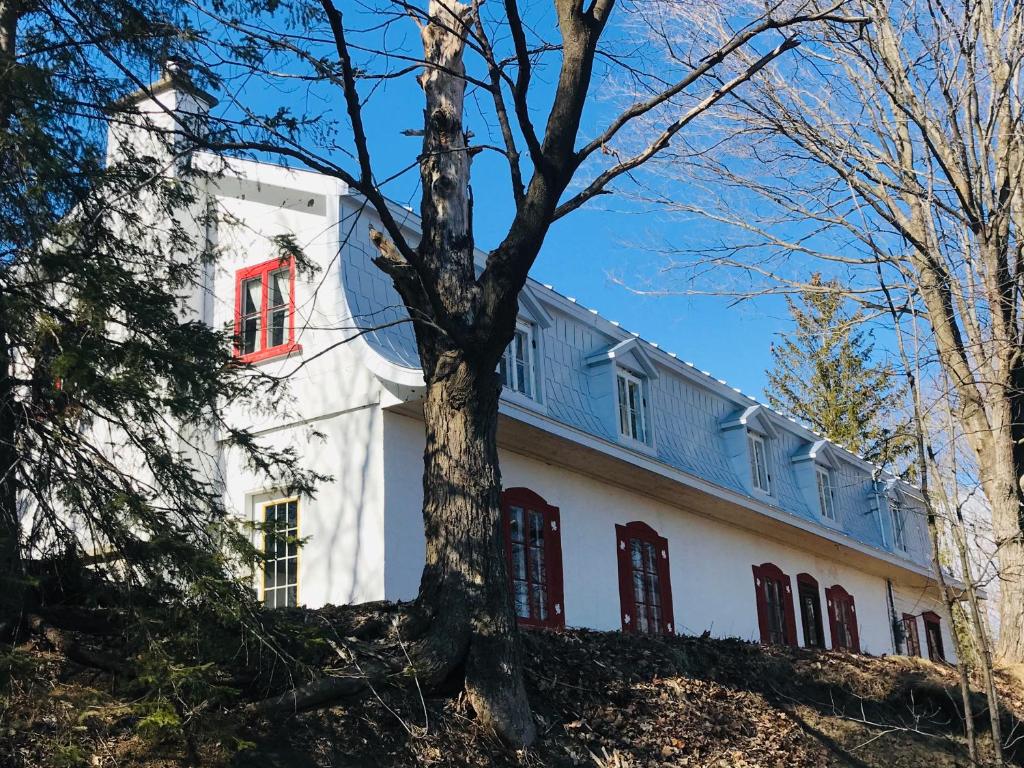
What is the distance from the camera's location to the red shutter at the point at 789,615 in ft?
68.5

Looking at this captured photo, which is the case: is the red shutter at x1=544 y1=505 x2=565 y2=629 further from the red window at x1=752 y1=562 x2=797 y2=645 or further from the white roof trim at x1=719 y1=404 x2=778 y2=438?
the red window at x1=752 y1=562 x2=797 y2=645

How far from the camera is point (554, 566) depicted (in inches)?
582

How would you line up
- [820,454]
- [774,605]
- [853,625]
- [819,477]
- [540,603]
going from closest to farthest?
[540,603] < [774,605] < [819,477] < [820,454] < [853,625]

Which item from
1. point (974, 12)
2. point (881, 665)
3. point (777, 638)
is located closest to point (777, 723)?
point (881, 665)

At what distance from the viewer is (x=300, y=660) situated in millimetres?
6695

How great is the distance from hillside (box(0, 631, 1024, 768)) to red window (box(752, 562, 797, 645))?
6725 millimetres

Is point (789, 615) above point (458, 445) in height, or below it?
above

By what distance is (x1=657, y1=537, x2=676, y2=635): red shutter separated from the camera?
56.3 feet

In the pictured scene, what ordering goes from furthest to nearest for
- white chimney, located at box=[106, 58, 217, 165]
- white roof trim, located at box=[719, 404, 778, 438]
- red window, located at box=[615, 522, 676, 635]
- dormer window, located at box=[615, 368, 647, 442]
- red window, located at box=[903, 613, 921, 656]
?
red window, located at box=[903, 613, 921, 656], white roof trim, located at box=[719, 404, 778, 438], dormer window, located at box=[615, 368, 647, 442], red window, located at box=[615, 522, 676, 635], white chimney, located at box=[106, 58, 217, 165]

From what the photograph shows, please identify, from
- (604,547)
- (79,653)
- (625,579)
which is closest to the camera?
(79,653)

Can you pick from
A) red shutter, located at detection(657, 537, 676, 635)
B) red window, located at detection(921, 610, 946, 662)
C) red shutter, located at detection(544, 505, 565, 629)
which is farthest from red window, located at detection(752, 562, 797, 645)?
red window, located at detection(921, 610, 946, 662)

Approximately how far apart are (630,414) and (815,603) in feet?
27.4

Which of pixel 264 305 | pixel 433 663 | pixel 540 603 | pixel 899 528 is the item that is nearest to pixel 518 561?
pixel 540 603

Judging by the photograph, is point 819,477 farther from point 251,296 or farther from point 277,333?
point 251,296
